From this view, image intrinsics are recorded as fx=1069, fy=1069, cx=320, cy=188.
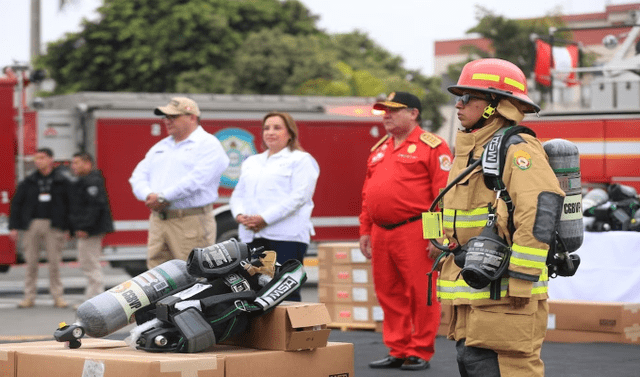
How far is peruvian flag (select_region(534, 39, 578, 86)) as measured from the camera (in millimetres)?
15414

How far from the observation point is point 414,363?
24.4ft

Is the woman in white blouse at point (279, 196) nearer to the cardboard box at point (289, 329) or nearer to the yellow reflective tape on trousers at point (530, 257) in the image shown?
the cardboard box at point (289, 329)

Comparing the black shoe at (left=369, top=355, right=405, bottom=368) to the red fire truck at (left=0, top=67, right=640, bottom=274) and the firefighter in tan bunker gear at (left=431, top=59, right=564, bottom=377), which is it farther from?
the red fire truck at (left=0, top=67, right=640, bottom=274)

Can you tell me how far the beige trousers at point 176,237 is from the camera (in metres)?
7.67

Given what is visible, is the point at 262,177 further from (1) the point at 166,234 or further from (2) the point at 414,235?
(2) the point at 414,235

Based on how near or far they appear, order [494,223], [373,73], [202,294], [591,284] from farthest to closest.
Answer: [373,73] → [591,284] → [202,294] → [494,223]

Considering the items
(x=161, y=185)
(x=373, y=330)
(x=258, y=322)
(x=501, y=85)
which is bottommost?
(x=373, y=330)

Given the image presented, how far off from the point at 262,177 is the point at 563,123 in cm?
635

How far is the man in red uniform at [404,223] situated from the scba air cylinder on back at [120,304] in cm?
219

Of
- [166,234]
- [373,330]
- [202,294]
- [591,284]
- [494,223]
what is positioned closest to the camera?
[494,223]

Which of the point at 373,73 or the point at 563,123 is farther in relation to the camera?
the point at 373,73

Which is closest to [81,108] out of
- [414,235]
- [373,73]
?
[414,235]

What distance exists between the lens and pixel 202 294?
5.14 m

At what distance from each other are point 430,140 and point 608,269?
2.63m
